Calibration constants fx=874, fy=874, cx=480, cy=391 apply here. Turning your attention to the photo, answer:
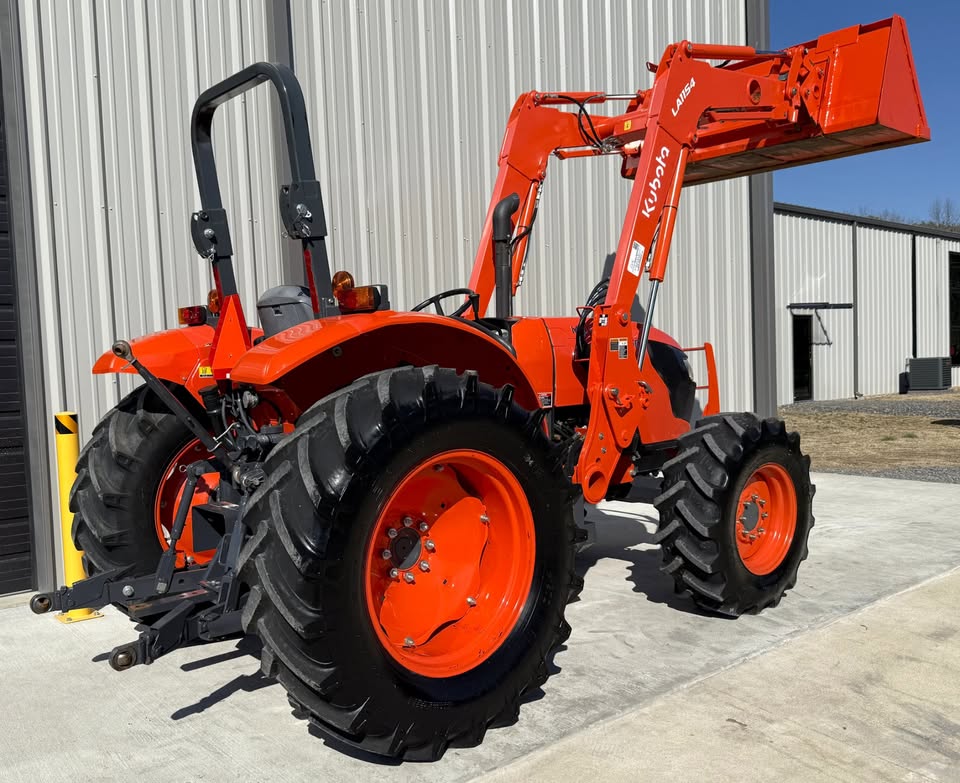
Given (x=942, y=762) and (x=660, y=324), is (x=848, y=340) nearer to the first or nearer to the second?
(x=660, y=324)

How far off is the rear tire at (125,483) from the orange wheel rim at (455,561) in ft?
4.27

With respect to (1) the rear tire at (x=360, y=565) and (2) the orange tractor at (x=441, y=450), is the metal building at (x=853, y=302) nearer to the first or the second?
(2) the orange tractor at (x=441, y=450)

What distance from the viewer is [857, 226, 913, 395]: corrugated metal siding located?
20688mm

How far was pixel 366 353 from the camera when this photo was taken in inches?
136

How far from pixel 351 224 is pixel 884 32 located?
3646mm

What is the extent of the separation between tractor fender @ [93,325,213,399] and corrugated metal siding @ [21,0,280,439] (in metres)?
1.65

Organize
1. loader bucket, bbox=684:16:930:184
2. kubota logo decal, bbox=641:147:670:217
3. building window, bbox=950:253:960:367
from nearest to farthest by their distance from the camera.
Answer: kubota logo decal, bbox=641:147:670:217
loader bucket, bbox=684:16:930:184
building window, bbox=950:253:960:367

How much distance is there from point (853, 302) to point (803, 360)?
2.24 m

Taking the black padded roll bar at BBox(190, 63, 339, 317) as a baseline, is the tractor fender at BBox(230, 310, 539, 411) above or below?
below

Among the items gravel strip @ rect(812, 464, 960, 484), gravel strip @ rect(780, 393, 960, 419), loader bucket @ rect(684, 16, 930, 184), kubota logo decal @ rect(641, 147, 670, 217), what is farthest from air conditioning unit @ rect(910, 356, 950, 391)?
kubota logo decal @ rect(641, 147, 670, 217)

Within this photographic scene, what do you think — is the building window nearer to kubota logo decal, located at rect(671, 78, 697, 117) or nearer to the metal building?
the metal building

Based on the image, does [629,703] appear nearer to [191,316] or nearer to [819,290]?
[191,316]

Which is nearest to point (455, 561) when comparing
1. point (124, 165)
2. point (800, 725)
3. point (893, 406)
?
point (800, 725)

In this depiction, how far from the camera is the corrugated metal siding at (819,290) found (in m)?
18.7
